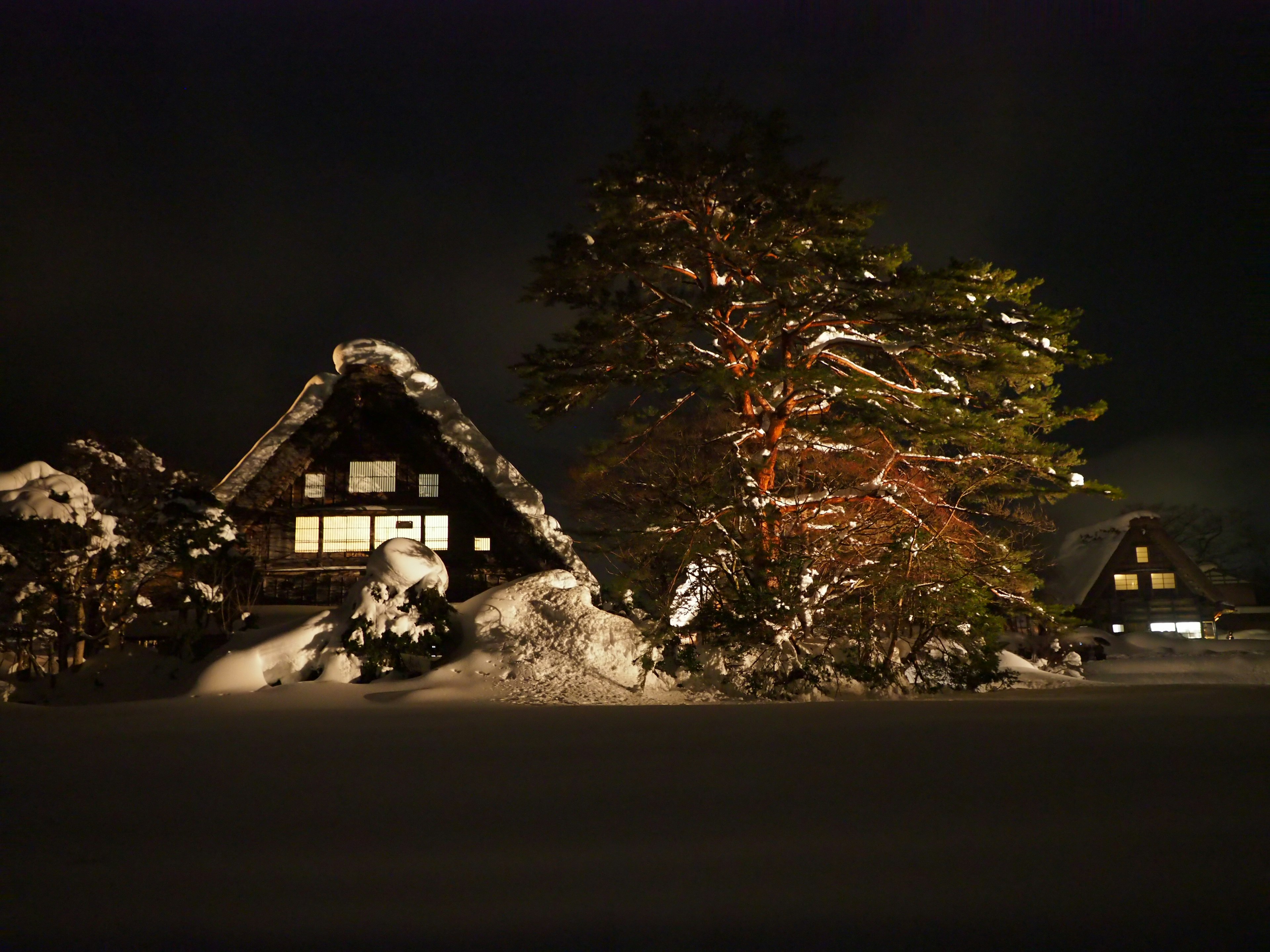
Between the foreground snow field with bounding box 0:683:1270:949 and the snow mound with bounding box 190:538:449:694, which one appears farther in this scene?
the snow mound with bounding box 190:538:449:694

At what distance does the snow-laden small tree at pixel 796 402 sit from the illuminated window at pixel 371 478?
5.82m

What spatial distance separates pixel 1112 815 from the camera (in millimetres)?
3402

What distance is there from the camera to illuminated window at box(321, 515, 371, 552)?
57.8ft

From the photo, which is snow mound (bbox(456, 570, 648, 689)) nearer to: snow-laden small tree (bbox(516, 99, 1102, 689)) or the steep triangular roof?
snow-laden small tree (bbox(516, 99, 1102, 689))

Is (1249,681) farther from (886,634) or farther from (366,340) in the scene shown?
(366,340)

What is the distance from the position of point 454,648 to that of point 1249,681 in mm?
16628

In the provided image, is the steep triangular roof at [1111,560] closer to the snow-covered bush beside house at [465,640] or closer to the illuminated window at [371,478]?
the illuminated window at [371,478]

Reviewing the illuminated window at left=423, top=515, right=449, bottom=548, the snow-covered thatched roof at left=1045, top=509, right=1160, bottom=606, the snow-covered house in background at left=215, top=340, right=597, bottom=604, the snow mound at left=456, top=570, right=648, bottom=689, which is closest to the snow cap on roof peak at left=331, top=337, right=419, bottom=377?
the snow-covered house in background at left=215, top=340, right=597, bottom=604

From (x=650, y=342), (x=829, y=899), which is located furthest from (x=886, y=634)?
(x=829, y=899)

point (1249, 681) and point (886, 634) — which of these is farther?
point (1249, 681)

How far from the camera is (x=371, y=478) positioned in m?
17.7

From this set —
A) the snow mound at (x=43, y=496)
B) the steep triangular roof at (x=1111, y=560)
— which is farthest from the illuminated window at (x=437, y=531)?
the steep triangular roof at (x=1111, y=560)

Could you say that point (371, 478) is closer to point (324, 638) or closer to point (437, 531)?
point (437, 531)

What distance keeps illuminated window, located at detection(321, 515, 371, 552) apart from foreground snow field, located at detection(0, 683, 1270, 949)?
1201 centimetres
